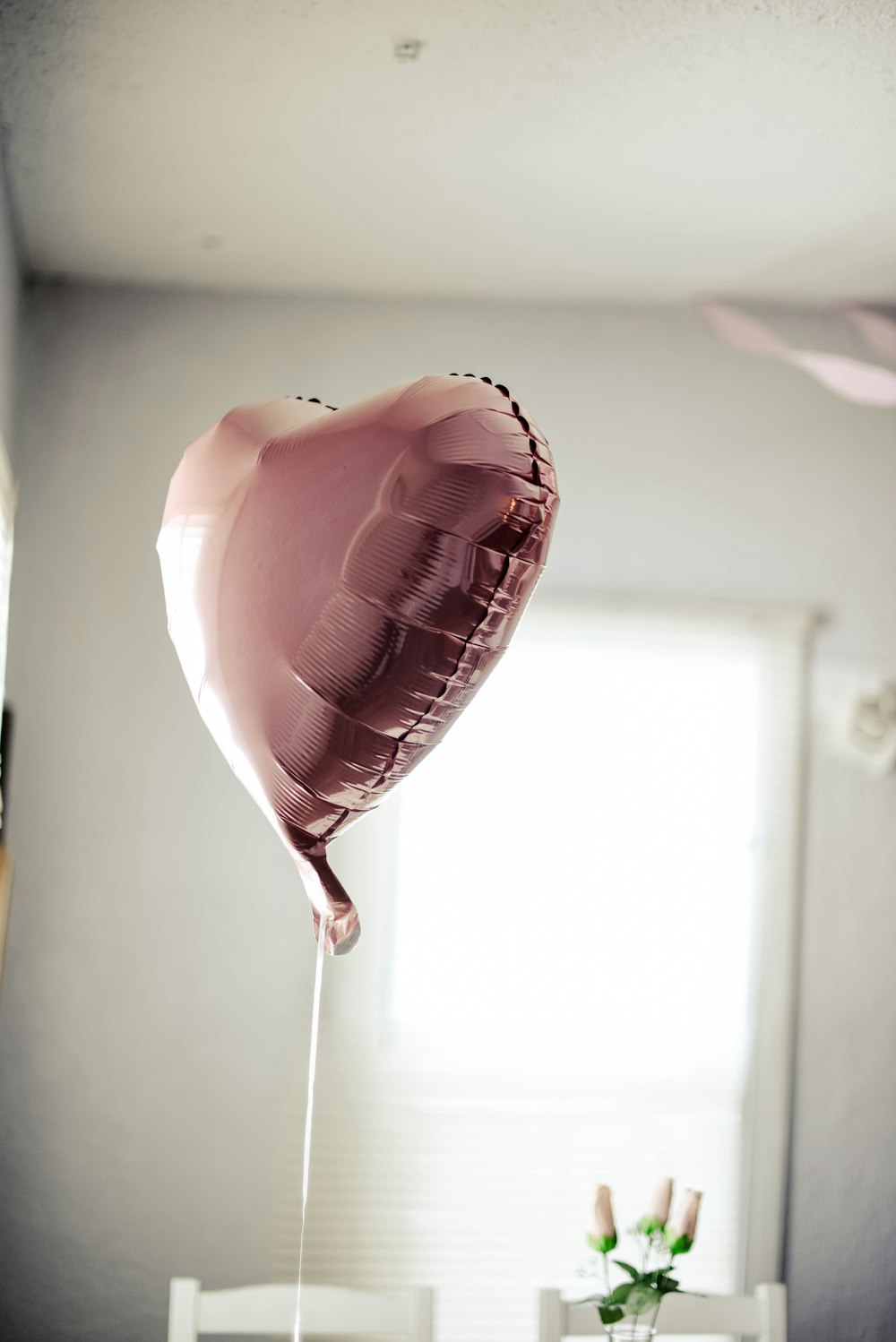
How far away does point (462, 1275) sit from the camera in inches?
104

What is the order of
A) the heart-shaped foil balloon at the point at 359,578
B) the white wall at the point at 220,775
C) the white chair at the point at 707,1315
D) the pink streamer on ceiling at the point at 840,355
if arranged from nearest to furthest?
the heart-shaped foil balloon at the point at 359,578
the white chair at the point at 707,1315
the white wall at the point at 220,775
the pink streamer on ceiling at the point at 840,355

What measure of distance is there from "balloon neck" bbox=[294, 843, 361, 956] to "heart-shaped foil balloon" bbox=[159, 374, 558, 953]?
56 millimetres

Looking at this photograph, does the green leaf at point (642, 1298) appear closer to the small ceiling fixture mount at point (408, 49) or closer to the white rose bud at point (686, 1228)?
the white rose bud at point (686, 1228)

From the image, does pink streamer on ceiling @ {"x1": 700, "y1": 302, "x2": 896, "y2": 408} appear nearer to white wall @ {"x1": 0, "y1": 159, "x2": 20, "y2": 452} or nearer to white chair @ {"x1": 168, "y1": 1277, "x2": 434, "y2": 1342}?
white wall @ {"x1": 0, "y1": 159, "x2": 20, "y2": 452}

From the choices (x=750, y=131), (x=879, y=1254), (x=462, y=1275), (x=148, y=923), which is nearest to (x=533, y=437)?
(x=750, y=131)

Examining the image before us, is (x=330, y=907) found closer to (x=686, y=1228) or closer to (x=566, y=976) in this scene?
(x=686, y=1228)

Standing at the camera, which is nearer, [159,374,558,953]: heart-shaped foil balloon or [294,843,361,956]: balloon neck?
[159,374,558,953]: heart-shaped foil balloon

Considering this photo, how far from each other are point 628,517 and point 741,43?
3.68 feet

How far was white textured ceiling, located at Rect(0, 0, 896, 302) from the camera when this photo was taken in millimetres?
1909

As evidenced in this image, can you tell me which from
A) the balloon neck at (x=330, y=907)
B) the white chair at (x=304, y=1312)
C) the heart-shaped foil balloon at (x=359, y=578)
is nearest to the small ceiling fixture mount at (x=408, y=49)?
the heart-shaped foil balloon at (x=359, y=578)

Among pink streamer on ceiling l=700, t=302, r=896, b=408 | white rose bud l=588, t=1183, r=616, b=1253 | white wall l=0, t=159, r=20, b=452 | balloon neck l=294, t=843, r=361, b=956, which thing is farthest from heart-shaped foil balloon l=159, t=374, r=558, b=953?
pink streamer on ceiling l=700, t=302, r=896, b=408

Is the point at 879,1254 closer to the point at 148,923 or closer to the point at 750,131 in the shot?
the point at 148,923

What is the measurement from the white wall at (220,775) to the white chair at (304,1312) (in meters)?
0.68

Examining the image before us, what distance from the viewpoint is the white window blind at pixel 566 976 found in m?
2.65
